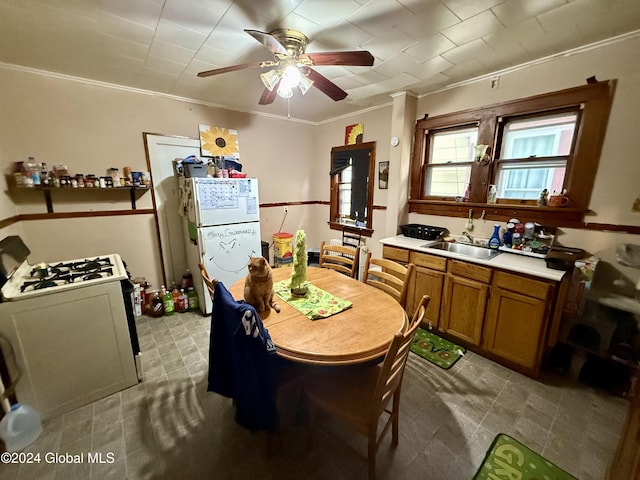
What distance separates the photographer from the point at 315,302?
1580 millimetres

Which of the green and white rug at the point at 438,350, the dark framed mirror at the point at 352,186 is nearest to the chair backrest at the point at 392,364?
the green and white rug at the point at 438,350

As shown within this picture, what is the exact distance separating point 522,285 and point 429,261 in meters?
0.73

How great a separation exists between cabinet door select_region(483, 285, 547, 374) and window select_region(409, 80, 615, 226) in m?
0.83

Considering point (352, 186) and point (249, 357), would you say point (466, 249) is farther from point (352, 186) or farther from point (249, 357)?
point (249, 357)

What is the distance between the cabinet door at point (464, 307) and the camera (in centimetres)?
217

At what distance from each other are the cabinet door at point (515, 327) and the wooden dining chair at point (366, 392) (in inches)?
47.6

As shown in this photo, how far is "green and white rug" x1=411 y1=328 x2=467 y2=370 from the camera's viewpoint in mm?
2154

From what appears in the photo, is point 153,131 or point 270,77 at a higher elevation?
point 270,77

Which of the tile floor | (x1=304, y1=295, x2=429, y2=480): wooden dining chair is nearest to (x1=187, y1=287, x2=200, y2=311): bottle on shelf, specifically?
the tile floor

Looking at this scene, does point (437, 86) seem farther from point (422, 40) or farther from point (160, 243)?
point (160, 243)

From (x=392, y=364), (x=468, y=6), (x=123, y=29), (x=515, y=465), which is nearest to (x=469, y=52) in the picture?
(x=468, y=6)

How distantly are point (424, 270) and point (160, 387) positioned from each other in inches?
96.5

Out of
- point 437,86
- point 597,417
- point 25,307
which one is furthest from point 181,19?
point 597,417

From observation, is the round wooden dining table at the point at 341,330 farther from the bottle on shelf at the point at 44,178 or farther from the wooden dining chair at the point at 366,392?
the bottle on shelf at the point at 44,178
